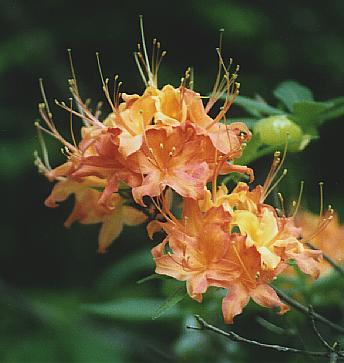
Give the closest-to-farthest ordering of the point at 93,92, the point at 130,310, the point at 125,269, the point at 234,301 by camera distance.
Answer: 1. the point at 234,301
2. the point at 130,310
3. the point at 125,269
4. the point at 93,92

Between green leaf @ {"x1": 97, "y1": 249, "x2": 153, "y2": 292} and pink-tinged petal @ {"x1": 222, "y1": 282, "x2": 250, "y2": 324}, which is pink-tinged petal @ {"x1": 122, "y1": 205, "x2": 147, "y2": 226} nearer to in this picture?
pink-tinged petal @ {"x1": 222, "y1": 282, "x2": 250, "y2": 324}

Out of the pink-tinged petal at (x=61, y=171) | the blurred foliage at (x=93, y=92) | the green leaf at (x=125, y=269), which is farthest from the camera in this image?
the blurred foliage at (x=93, y=92)

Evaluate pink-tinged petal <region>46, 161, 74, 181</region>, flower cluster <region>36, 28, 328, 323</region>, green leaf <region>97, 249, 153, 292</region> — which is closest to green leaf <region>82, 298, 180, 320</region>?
green leaf <region>97, 249, 153, 292</region>

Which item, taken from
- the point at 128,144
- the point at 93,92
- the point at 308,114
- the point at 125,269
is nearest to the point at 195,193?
the point at 128,144

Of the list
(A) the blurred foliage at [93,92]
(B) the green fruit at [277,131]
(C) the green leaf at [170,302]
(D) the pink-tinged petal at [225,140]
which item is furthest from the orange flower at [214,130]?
(A) the blurred foliage at [93,92]

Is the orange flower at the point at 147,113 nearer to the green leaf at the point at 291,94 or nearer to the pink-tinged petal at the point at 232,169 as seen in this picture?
the pink-tinged petal at the point at 232,169

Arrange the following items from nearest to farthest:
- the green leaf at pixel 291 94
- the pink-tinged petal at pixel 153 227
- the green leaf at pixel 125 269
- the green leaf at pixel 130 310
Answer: the pink-tinged petal at pixel 153 227
the green leaf at pixel 291 94
the green leaf at pixel 130 310
the green leaf at pixel 125 269

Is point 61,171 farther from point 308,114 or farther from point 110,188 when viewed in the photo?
point 308,114
